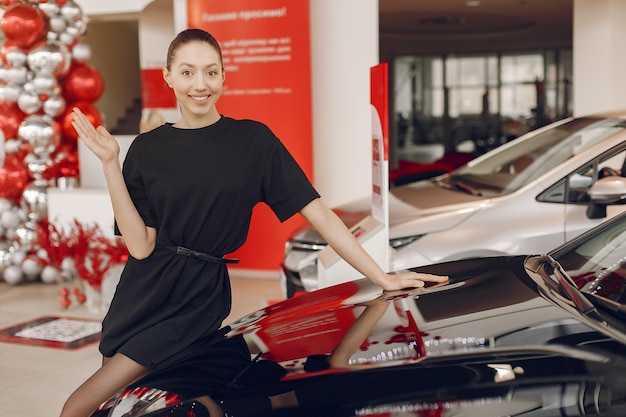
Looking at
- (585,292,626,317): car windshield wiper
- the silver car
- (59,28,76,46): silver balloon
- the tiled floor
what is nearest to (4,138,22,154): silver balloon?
(59,28,76,46): silver balloon

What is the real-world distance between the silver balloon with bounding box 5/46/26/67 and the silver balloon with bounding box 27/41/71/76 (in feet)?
0.20

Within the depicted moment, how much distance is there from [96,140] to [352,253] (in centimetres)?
82

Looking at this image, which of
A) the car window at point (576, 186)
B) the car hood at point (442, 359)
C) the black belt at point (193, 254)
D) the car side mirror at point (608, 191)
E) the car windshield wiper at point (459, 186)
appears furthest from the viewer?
the car windshield wiper at point (459, 186)

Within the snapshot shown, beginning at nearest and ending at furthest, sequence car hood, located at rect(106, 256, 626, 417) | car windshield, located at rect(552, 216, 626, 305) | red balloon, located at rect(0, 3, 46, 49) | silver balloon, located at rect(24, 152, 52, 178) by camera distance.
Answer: car hood, located at rect(106, 256, 626, 417) < car windshield, located at rect(552, 216, 626, 305) < red balloon, located at rect(0, 3, 46, 49) < silver balloon, located at rect(24, 152, 52, 178)

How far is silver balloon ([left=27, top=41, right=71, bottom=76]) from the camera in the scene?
6859 millimetres

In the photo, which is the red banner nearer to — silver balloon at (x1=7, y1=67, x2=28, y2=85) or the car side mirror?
silver balloon at (x1=7, y1=67, x2=28, y2=85)

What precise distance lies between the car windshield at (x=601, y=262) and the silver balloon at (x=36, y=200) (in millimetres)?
5568

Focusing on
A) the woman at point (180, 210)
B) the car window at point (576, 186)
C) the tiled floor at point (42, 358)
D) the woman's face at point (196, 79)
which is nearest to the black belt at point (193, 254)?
the woman at point (180, 210)

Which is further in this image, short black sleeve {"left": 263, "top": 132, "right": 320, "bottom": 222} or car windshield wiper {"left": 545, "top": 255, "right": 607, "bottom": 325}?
short black sleeve {"left": 263, "top": 132, "right": 320, "bottom": 222}

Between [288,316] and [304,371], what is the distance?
53 cm

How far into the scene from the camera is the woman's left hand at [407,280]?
235 cm

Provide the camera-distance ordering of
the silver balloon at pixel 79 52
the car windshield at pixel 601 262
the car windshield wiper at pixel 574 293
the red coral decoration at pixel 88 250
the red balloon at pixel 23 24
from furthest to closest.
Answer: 1. the silver balloon at pixel 79 52
2. the red balloon at pixel 23 24
3. the red coral decoration at pixel 88 250
4. the car windshield at pixel 601 262
5. the car windshield wiper at pixel 574 293

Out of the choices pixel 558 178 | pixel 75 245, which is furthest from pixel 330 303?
pixel 75 245

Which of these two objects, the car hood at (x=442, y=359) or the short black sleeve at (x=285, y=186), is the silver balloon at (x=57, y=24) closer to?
the short black sleeve at (x=285, y=186)
